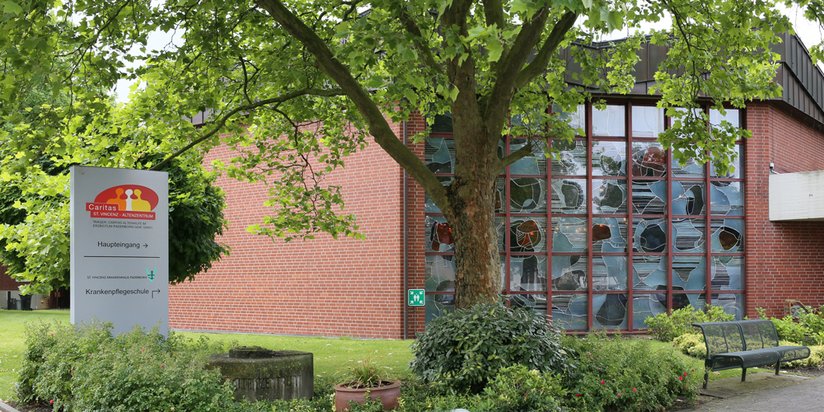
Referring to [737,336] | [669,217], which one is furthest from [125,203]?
[669,217]

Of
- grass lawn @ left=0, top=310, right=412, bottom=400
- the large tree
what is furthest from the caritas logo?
grass lawn @ left=0, top=310, right=412, bottom=400

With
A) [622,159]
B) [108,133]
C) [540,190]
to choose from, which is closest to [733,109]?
[622,159]

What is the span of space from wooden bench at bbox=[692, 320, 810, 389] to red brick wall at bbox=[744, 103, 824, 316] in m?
6.92

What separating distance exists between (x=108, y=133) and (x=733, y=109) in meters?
14.3

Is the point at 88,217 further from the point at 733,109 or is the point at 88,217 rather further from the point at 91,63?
the point at 733,109

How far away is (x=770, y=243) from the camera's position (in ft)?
63.7

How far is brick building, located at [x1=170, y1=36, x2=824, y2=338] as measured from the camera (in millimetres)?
17969

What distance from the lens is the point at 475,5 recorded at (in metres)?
13.9

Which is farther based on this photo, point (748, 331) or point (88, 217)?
point (748, 331)

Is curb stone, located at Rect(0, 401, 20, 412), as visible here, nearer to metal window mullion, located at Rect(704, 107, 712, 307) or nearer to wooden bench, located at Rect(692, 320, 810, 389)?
wooden bench, located at Rect(692, 320, 810, 389)

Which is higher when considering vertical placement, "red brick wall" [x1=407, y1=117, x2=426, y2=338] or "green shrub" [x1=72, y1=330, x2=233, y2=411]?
"red brick wall" [x1=407, y1=117, x2=426, y2=338]

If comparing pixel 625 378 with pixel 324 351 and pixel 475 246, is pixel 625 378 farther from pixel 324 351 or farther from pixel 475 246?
pixel 324 351

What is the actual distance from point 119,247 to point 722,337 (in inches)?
339

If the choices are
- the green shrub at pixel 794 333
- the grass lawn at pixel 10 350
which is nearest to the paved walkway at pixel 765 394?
the green shrub at pixel 794 333
